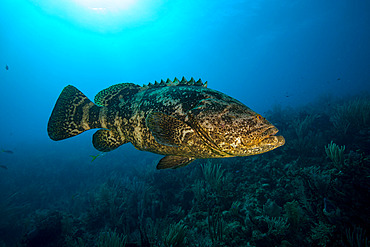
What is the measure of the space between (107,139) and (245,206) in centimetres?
337

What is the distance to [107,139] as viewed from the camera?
2385 mm

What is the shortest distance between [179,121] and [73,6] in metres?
75.8

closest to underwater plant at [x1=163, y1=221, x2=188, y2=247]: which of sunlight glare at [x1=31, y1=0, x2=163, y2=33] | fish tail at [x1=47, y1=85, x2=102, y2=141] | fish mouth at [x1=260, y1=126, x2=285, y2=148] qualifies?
fish tail at [x1=47, y1=85, x2=102, y2=141]

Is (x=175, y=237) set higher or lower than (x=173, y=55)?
lower

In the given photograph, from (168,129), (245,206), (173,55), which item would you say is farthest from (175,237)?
(173,55)

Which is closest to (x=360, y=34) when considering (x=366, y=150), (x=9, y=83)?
(x=366, y=150)

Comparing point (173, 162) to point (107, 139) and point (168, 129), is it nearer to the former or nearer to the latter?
point (168, 129)

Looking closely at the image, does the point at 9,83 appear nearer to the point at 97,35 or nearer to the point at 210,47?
the point at 97,35

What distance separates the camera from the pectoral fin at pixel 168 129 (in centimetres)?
163

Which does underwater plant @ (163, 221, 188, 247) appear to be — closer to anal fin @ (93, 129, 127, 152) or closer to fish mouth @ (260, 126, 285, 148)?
anal fin @ (93, 129, 127, 152)

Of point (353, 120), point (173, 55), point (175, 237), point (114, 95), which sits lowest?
point (175, 237)

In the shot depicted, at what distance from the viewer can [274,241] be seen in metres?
2.70

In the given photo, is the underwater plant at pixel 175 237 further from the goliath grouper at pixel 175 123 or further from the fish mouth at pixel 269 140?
the fish mouth at pixel 269 140

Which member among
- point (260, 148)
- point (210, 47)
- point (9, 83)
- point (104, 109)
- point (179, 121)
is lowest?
point (260, 148)
